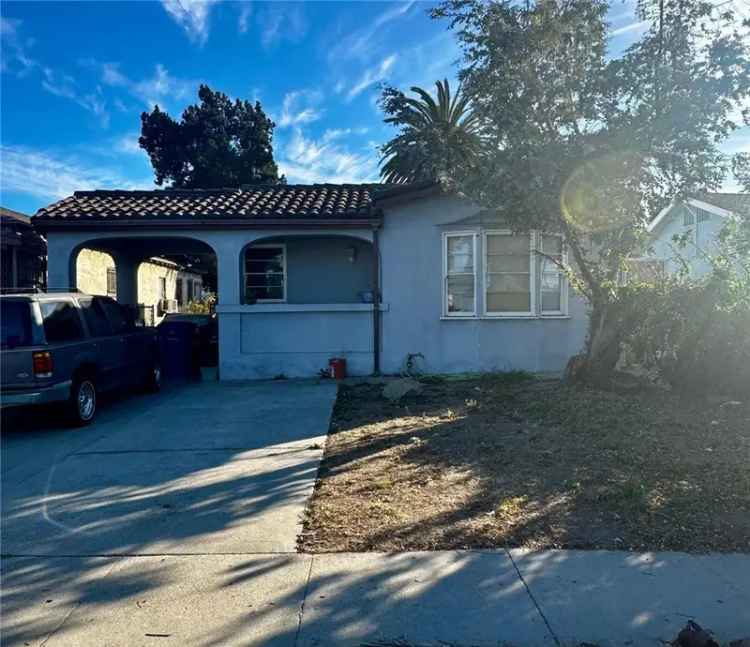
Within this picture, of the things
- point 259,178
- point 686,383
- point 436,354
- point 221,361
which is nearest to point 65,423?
point 221,361

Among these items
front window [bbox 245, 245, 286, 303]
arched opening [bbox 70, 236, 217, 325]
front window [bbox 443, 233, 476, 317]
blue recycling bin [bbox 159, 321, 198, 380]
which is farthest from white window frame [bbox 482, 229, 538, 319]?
blue recycling bin [bbox 159, 321, 198, 380]

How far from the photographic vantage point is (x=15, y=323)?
24.2 ft

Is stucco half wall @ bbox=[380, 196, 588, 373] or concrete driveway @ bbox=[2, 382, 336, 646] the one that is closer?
concrete driveway @ bbox=[2, 382, 336, 646]

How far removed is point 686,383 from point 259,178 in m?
35.4

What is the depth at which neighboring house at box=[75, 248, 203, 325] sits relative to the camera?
1522 cm

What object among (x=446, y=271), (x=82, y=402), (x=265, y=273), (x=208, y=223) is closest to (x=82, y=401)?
(x=82, y=402)

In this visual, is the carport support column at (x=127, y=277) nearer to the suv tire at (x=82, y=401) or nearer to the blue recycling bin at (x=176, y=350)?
the blue recycling bin at (x=176, y=350)

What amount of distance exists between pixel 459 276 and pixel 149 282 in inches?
470

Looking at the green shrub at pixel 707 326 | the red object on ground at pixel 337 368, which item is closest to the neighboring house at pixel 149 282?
the red object on ground at pixel 337 368

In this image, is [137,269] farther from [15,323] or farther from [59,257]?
[15,323]

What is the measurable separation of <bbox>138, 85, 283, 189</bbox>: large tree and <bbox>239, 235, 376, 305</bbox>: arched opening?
87.8 ft

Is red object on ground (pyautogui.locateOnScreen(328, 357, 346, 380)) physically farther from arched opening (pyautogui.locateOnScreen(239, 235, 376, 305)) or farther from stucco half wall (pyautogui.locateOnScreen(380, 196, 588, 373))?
arched opening (pyautogui.locateOnScreen(239, 235, 376, 305))

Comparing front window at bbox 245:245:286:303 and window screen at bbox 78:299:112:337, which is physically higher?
front window at bbox 245:245:286:303

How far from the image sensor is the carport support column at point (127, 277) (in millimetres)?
15695
